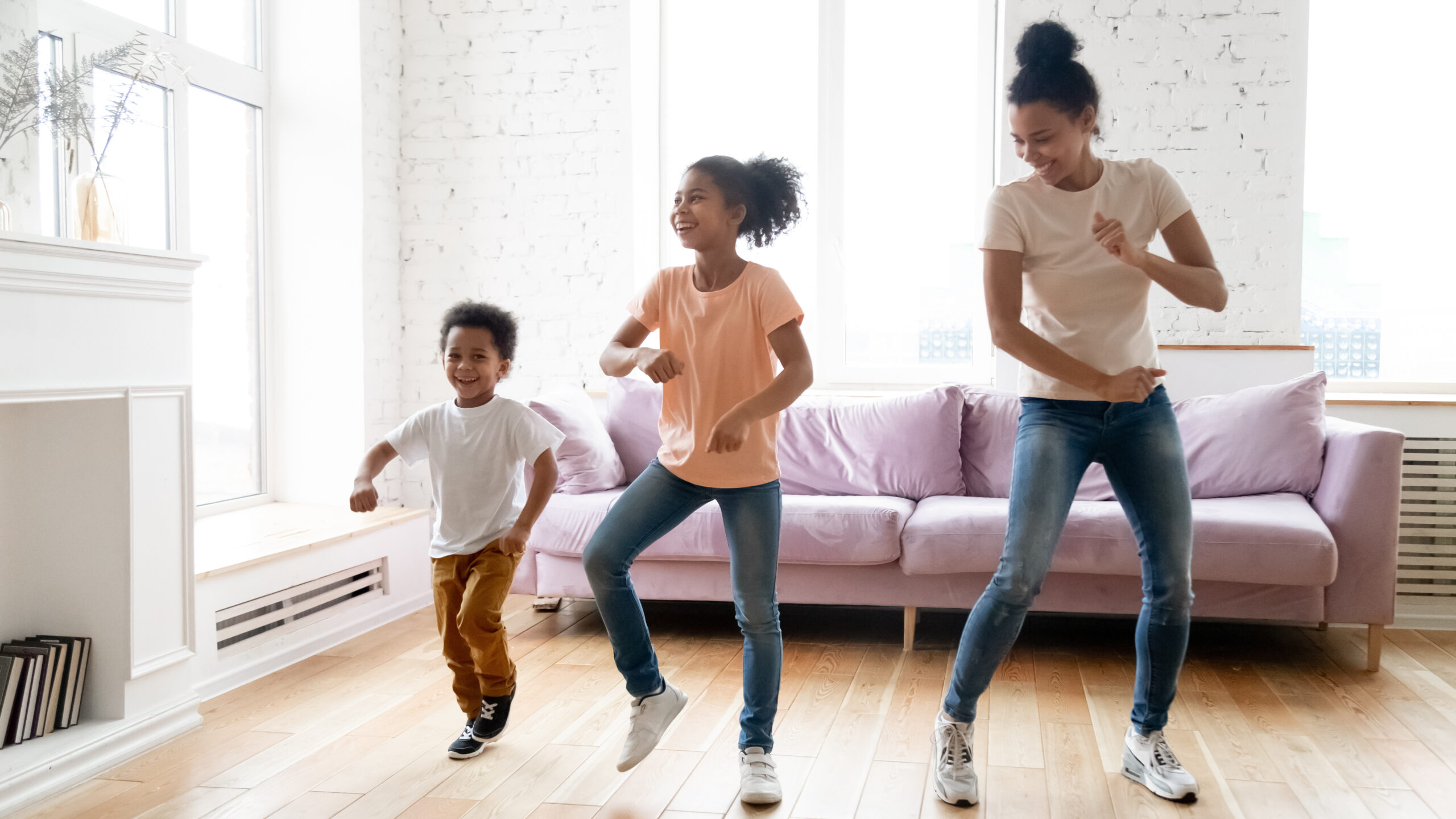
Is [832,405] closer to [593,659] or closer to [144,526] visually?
[593,659]

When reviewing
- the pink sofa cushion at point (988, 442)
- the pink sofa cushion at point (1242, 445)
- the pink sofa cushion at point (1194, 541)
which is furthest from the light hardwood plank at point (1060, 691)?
the pink sofa cushion at point (988, 442)

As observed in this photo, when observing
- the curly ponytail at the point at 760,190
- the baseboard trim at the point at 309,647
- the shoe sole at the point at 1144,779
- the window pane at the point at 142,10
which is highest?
the window pane at the point at 142,10

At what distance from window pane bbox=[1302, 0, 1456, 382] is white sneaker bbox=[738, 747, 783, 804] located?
9.82ft

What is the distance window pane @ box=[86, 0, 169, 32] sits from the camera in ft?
10.3

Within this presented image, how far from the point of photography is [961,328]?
13.6 feet

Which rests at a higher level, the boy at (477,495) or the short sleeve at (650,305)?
the short sleeve at (650,305)

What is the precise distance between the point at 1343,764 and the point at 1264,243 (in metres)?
2.08

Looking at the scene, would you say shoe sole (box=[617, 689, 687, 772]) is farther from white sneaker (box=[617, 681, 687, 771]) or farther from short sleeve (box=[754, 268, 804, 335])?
short sleeve (box=[754, 268, 804, 335])

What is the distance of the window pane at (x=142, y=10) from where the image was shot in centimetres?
313

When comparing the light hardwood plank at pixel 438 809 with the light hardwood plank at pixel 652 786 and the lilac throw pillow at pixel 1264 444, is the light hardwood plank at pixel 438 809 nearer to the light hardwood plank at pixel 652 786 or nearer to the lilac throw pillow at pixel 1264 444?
the light hardwood plank at pixel 652 786

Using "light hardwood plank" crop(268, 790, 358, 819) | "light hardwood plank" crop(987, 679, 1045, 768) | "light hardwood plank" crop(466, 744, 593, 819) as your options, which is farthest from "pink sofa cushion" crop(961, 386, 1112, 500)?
"light hardwood plank" crop(268, 790, 358, 819)

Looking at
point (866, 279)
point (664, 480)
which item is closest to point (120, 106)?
point (664, 480)

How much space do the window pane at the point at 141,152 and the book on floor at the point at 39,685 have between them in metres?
1.31

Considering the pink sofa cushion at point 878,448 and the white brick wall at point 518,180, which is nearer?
the pink sofa cushion at point 878,448
